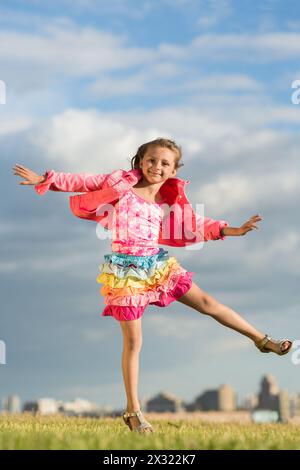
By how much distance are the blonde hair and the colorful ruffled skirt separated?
834 mm

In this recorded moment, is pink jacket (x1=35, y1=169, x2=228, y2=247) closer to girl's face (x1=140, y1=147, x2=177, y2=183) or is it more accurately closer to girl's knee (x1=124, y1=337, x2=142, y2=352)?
girl's face (x1=140, y1=147, x2=177, y2=183)

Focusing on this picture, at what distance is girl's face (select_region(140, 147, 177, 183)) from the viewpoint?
7477 mm

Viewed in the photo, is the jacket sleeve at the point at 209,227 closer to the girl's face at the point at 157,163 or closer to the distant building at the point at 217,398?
the girl's face at the point at 157,163

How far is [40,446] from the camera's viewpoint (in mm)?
5582

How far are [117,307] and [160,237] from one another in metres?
0.84

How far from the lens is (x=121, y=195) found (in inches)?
294

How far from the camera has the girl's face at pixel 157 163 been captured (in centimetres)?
748

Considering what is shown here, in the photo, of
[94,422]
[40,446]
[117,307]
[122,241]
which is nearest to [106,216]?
[122,241]

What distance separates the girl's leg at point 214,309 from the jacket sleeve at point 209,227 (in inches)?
21.7

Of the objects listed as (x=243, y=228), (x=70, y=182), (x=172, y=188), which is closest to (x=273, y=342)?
(x=243, y=228)

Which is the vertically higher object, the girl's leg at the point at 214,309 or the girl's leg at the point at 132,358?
the girl's leg at the point at 214,309

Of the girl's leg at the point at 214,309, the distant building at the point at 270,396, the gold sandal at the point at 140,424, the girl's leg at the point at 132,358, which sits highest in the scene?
the distant building at the point at 270,396

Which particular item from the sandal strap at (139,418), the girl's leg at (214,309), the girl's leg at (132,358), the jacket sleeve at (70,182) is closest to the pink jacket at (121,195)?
the jacket sleeve at (70,182)
